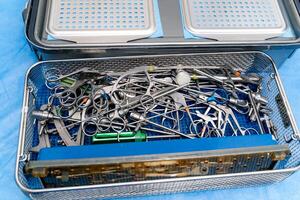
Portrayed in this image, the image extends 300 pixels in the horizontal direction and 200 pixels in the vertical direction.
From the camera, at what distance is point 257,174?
794 millimetres

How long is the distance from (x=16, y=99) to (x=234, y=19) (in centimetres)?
59

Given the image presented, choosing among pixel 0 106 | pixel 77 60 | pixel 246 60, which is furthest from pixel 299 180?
pixel 0 106

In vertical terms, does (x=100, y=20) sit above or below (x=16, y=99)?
above

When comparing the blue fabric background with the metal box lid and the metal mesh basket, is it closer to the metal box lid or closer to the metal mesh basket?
the metal mesh basket

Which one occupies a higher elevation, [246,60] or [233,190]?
[246,60]

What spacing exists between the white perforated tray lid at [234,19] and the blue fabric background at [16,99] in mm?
Answer: 178

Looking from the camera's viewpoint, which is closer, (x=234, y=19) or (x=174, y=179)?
(x=174, y=179)

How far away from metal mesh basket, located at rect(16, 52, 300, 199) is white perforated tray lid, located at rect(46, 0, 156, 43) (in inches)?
2.2

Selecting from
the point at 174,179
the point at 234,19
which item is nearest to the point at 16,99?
the point at 174,179

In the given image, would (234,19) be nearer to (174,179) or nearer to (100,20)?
(100,20)

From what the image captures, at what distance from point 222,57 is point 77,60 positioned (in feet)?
1.16

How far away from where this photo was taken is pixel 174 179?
0.77 metres

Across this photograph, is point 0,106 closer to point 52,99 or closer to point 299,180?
point 52,99

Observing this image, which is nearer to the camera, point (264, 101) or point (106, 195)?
point (106, 195)
